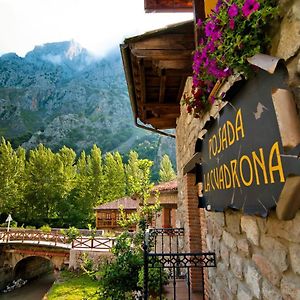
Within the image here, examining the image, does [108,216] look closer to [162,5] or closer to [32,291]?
[32,291]

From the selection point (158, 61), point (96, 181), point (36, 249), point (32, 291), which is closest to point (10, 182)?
point (96, 181)

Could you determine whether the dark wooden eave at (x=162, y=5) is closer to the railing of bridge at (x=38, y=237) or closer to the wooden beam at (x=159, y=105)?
the wooden beam at (x=159, y=105)

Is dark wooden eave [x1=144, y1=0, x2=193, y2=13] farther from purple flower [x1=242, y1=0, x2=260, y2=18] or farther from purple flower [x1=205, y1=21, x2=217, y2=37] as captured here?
purple flower [x1=242, y1=0, x2=260, y2=18]

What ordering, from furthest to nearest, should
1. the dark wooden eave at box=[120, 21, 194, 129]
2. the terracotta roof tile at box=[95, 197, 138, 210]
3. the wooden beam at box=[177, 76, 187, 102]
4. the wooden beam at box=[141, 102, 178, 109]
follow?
the terracotta roof tile at box=[95, 197, 138, 210]
the wooden beam at box=[141, 102, 178, 109]
the wooden beam at box=[177, 76, 187, 102]
the dark wooden eave at box=[120, 21, 194, 129]

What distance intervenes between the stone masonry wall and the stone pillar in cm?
197

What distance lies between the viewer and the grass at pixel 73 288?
12.2 metres

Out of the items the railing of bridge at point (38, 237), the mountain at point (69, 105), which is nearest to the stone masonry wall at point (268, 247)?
the railing of bridge at point (38, 237)

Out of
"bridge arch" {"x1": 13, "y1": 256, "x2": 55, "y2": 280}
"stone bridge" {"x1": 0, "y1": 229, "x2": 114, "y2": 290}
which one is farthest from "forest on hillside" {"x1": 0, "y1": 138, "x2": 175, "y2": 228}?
"stone bridge" {"x1": 0, "y1": 229, "x2": 114, "y2": 290}

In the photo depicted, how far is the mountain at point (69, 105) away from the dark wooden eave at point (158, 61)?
187 feet

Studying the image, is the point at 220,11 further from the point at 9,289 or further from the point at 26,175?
the point at 26,175

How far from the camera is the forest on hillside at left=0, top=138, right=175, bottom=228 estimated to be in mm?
29188

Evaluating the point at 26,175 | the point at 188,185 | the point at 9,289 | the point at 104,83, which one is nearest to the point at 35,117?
the point at 104,83

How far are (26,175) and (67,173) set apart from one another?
15.6 feet

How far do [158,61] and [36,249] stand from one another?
21.5 m
